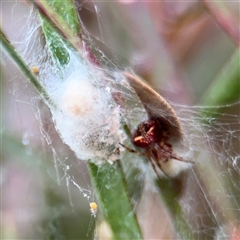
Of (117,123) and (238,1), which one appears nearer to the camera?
(117,123)

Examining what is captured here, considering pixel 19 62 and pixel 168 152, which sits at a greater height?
pixel 19 62

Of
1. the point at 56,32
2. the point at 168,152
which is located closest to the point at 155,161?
the point at 168,152

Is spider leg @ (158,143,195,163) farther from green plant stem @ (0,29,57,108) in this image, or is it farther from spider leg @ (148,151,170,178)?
green plant stem @ (0,29,57,108)

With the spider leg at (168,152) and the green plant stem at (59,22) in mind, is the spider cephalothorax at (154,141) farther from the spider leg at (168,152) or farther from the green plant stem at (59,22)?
the green plant stem at (59,22)

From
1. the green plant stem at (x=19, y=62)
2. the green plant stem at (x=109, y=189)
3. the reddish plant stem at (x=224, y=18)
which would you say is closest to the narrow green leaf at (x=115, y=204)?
the green plant stem at (x=109, y=189)

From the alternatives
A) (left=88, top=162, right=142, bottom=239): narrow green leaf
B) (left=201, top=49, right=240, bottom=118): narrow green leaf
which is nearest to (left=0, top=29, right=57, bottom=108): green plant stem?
(left=88, top=162, right=142, bottom=239): narrow green leaf

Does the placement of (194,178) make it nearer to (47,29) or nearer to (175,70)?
(175,70)

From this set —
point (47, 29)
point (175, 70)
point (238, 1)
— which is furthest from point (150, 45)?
point (47, 29)

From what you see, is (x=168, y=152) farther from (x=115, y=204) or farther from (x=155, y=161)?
(x=115, y=204)
